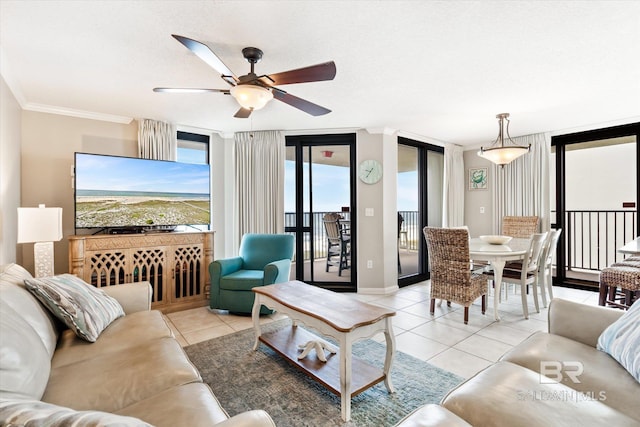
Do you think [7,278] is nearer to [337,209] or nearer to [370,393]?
[370,393]

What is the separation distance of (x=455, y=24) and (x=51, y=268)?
3.69 m

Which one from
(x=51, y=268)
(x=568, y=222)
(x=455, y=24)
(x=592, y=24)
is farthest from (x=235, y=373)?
(x=568, y=222)

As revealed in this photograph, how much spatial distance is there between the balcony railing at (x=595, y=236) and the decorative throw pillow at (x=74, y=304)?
619cm

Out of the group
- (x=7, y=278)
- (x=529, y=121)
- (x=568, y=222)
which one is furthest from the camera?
(x=568, y=222)

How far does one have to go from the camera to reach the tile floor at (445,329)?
2426mm

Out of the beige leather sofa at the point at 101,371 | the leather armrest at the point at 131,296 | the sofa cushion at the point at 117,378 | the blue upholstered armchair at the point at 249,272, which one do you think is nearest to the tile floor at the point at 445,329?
the blue upholstered armchair at the point at 249,272

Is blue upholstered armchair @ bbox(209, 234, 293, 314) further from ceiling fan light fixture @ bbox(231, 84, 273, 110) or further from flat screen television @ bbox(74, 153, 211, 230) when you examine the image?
ceiling fan light fixture @ bbox(231, 84, 273, 110)

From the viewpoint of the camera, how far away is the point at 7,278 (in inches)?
65.2

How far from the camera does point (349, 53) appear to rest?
2236mm

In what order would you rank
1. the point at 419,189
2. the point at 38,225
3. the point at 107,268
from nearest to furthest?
the point at 38,225, the point at 107,268, the point at 419,189

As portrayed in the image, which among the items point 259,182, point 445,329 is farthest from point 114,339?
point 259,182

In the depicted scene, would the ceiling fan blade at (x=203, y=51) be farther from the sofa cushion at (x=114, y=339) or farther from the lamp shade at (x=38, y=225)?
the lamp shade at (x=38, y=225)

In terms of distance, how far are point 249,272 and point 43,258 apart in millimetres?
1844

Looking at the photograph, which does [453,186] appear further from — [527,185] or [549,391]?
[549,391]
